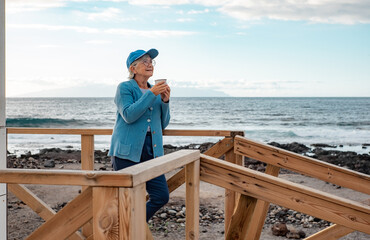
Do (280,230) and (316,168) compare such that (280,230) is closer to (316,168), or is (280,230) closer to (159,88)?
(316,168)

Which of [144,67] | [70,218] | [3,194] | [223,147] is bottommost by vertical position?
[3,194]

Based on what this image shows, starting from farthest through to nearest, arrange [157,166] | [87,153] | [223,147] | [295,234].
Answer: [295,234]
[87,153]
[223,147]
[157,166]

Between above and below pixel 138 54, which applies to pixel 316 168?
below

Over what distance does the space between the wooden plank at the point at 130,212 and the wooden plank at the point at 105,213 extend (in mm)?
17

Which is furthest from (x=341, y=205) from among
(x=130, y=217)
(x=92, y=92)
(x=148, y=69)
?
(x=92, y=92)

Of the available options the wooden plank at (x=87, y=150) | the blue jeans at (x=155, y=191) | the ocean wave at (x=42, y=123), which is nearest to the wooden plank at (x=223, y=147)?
the blue jeans at (x=155, y=191)

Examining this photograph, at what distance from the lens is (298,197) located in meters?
2.24

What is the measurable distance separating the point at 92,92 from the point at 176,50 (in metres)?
19.6

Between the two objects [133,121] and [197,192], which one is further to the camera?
[133,121]

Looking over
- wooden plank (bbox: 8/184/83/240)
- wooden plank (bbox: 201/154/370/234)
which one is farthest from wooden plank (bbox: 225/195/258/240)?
wooden plank (bbox: 8/184/83/240)

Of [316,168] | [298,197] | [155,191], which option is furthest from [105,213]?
[316,168]

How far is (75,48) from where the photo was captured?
50562 millimetres

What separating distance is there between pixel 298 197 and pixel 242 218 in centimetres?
36

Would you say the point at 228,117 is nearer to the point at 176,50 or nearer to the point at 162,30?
the point at 176,50
